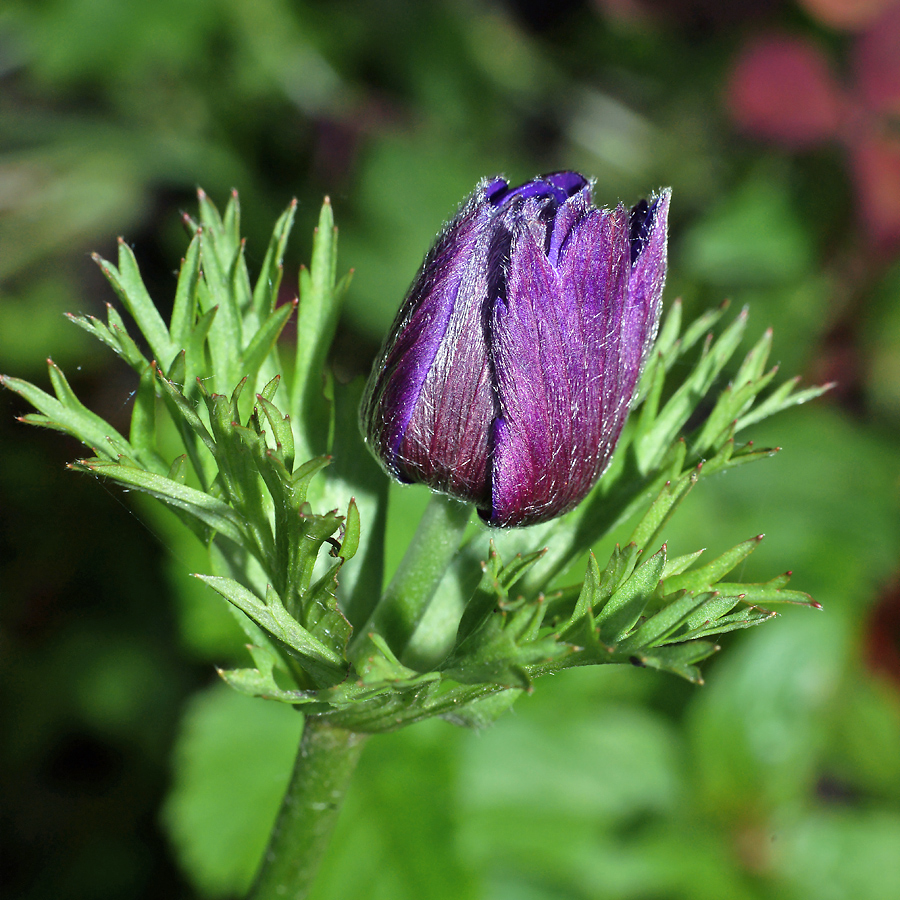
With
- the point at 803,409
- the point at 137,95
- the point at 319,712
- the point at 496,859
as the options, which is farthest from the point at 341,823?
the point at 137,95

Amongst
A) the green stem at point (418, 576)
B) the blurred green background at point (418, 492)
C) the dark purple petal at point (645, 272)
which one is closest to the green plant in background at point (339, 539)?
the green stem at point (418, 576)

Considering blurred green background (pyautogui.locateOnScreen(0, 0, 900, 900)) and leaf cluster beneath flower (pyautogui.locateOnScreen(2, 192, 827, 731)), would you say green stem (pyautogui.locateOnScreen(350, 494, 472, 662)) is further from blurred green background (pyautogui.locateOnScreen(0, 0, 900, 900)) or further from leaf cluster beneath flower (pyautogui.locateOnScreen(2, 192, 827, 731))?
blurred green background (pyautogui.locateOnScreen(0, 0, 900, 900))

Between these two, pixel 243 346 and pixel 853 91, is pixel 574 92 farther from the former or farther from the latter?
pixel 243 346

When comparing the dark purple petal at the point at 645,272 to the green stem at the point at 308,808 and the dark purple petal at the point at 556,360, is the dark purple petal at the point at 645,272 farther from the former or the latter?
the green stem at the point at 308,808

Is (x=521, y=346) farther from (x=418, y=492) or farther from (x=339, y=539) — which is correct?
(x=418, y=492)

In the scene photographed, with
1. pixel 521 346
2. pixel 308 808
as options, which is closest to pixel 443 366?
pixel 521 346

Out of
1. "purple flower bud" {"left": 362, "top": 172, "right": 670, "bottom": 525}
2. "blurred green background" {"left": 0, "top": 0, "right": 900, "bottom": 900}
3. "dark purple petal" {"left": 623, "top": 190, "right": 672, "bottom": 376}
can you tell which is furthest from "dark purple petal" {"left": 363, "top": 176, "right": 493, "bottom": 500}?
"blurred green background" {"left": 0, "top": 0, "right": 900, "bottom": 900}
